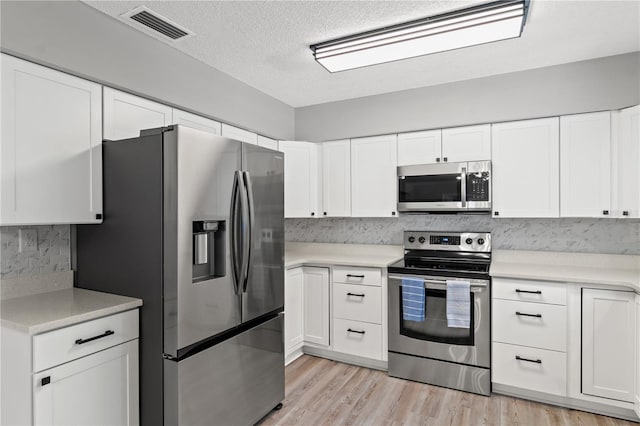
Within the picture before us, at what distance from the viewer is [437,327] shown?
293 cm

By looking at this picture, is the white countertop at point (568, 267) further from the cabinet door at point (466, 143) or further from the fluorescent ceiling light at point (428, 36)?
the fluorescent ceiling light at point (428, 36)

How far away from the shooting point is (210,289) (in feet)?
6.53

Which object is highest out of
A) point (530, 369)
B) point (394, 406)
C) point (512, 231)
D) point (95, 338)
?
point (512, 231)

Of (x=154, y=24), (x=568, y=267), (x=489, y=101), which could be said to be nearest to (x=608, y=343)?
(x=568, y=267)

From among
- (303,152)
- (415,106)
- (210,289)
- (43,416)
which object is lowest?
(43,416)

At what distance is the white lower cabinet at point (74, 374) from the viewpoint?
1.54m

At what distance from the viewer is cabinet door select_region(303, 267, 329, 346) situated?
3381 millimetres

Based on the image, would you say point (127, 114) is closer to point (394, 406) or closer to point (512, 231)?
point (394, 406)

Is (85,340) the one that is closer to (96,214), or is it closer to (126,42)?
(96,214)

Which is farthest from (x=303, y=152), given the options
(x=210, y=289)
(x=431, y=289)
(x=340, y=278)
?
(x=210, y=289)

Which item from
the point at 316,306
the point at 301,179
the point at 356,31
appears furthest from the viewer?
the point at 301,179

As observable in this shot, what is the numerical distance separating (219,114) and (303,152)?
111 cm

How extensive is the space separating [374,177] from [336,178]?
421 mm

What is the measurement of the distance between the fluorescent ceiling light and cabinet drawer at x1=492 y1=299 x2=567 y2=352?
1.85m
